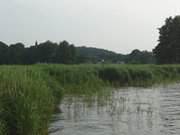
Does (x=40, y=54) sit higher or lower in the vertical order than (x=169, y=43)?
lower

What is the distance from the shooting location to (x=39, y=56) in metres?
84.5

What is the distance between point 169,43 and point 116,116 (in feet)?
167

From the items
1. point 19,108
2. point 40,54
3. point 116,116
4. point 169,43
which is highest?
point 169,43

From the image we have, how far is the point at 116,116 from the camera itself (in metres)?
18.7

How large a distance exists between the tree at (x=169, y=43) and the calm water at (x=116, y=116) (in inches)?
1645

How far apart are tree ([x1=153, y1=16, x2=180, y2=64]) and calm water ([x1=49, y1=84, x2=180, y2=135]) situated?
137 ft

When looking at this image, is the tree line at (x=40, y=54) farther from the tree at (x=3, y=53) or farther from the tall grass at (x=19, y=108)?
the tall grass at (x=19, y=108)

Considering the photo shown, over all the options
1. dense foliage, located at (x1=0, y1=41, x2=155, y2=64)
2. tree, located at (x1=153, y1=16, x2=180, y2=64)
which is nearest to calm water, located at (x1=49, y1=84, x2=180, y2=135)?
tree, located at (x1=153, y1=16, x2=180, y2=64)

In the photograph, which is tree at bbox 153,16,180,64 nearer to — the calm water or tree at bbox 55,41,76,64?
tree at bbox 55,41,76,64

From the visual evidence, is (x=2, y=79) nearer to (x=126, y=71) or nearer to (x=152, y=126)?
(x=152, y=126)

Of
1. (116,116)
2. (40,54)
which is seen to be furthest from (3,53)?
(116,116)

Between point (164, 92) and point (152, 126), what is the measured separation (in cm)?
1472

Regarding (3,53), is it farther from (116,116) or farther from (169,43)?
(116,116)

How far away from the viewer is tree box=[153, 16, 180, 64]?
6700 cm
